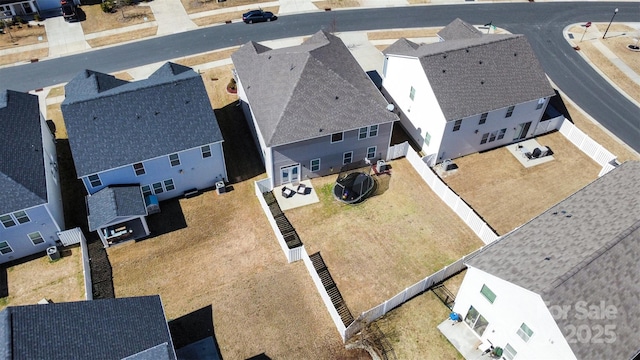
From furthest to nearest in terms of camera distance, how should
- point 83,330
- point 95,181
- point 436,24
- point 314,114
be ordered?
point 436,24
point 314,114
point 95,181
point 83,330

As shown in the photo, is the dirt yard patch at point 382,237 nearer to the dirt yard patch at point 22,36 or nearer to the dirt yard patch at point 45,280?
the dirt yard patch at point 45,280

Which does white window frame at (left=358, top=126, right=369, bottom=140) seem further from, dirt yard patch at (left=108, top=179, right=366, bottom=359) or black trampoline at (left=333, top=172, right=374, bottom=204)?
dirt yard patch at (left=108, top=179, right=366, bottom=359)

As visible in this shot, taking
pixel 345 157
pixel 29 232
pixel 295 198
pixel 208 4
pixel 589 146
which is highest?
pixel 208 4

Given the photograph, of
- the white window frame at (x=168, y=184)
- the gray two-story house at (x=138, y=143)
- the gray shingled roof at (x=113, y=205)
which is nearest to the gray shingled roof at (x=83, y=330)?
the gray shingled roof at (x=113, y=205)

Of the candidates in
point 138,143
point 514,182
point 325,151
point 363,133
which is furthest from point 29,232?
point 514,182

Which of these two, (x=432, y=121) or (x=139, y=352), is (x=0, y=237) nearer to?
(x=139, y=352)

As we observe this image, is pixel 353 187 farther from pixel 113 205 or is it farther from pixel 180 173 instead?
pixel 113 205

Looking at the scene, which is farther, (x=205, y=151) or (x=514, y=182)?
(x=514, y=182)

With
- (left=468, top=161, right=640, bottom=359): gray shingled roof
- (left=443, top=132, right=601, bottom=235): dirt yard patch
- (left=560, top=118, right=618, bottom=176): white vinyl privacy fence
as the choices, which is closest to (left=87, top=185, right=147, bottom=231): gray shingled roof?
(left=468, top=161, right=640, bottom=359): gray shingled roof
